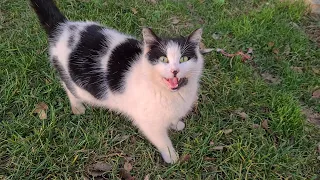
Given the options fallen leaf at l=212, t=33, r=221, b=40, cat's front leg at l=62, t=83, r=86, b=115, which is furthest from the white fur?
fallen leaf at l=212, t=33, r=221, b=40

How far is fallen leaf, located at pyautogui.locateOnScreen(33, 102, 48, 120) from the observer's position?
2465mm

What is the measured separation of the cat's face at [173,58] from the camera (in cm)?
190

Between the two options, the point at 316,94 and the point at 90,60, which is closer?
the point at 90,60

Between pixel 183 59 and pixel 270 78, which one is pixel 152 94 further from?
pixel 270 78

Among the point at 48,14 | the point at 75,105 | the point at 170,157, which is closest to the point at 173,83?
the point at 170,157

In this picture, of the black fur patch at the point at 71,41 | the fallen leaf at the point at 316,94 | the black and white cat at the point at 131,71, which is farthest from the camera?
the fallen leaf at the point at 316,94

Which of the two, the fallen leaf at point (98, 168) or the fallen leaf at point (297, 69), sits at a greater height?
the fallen leaf at point (297, 69)

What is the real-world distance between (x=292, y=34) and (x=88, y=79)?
243 cm

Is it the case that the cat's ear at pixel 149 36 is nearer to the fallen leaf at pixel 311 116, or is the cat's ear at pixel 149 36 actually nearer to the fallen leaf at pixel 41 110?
the fallen leaf at pixel 41 110

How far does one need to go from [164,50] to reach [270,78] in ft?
5.22

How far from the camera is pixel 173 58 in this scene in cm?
192

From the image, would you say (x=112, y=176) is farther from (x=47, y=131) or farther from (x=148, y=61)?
(x=148, y=61)

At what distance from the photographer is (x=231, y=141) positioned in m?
2.46

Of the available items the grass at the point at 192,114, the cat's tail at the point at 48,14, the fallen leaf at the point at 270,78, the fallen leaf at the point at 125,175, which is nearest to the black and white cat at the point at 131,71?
the cat's tail at the point at 48,14
